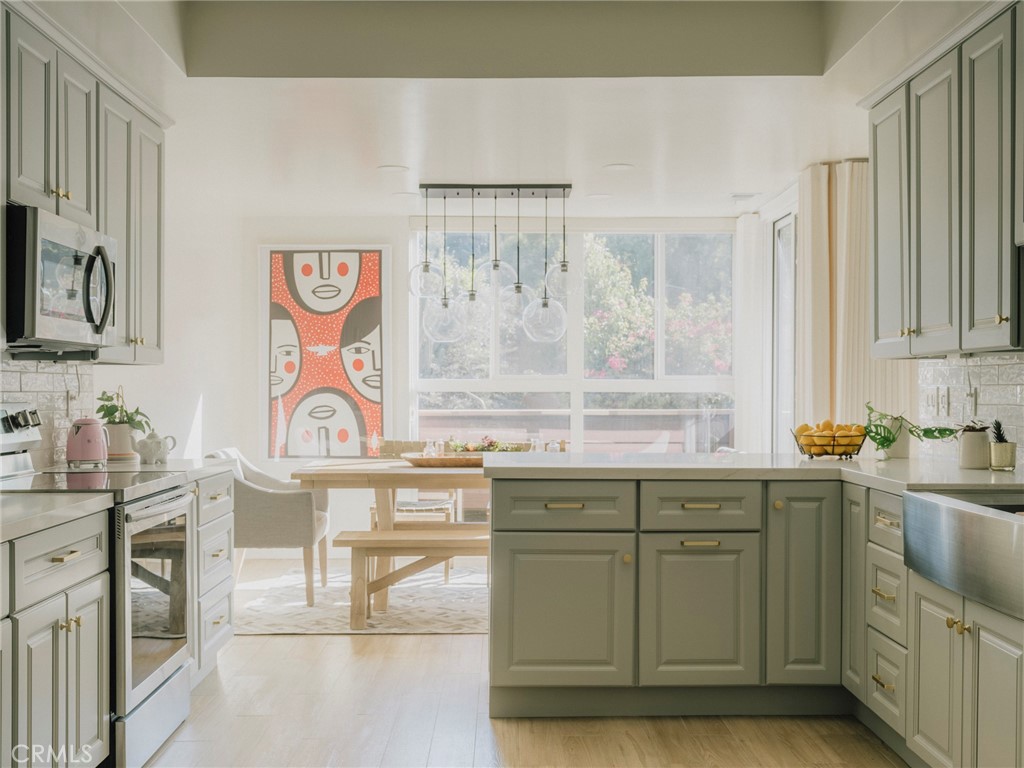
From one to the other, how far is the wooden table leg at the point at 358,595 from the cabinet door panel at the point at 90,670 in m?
1.80

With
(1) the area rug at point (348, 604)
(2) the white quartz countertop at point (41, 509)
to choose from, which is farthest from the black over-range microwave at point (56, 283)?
(1) the area rug at point (348, 604)

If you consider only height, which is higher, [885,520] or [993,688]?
[885,520]

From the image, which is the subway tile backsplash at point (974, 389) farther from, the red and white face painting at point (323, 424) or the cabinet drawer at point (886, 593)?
the red and white face painting at point (323, 424)

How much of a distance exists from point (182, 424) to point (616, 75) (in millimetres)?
3367

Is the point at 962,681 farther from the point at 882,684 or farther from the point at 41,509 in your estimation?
the point at 41,509

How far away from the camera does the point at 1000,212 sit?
8.20 ft

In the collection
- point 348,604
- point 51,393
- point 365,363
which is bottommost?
point 348,604

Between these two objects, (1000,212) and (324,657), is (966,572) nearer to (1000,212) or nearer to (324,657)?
(1000,212)

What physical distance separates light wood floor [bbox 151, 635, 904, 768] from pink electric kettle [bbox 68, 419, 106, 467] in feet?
3.26

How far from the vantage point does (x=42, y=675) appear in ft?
6.67

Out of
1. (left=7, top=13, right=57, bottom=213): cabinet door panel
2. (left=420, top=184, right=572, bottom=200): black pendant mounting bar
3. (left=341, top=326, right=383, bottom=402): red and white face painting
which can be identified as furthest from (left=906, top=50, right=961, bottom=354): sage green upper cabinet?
(left=341, top=326, right=383, bottom=402): red and white face painting

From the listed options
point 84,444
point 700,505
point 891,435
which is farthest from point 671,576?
point 84,444

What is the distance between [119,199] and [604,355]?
3848 mm

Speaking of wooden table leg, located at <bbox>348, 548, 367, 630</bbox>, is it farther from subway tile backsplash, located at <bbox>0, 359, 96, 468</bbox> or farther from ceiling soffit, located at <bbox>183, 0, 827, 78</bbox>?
ceiling soffit, located at <bbox>183, 0, 827, 78</bbox>
